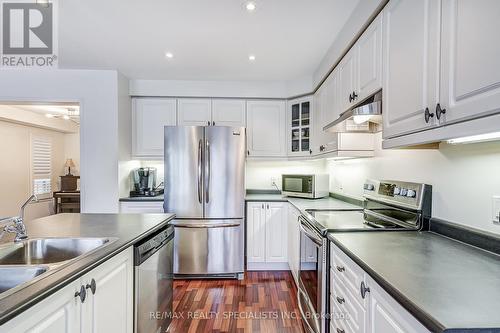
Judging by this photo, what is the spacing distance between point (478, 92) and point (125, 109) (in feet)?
11.0

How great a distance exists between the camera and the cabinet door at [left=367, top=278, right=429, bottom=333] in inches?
29.8

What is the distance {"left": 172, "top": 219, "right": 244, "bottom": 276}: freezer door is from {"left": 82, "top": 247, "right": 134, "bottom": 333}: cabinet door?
147 centimetres

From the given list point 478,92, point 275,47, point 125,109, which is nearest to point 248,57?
point 275,47

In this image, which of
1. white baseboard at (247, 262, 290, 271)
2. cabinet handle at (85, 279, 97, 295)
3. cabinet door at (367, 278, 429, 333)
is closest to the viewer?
cabinet door at (367, 278, 429, 333)

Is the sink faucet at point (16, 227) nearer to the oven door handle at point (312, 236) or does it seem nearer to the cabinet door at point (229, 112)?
the oven door handle at point (312, 236)

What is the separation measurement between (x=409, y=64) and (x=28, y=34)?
9.33 feet

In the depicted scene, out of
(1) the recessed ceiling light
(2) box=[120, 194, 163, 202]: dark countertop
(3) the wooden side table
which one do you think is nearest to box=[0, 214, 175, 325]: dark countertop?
(2) box=[120, 194, 163, 202]: dark countertop

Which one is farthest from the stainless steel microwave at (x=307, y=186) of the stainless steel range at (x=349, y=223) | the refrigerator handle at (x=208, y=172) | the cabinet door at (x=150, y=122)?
the cabinet door at (x=150, y=122)

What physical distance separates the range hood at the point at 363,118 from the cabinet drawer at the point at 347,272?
787 mm

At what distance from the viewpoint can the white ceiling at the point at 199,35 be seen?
6.16 feet

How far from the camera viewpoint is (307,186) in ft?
10.4

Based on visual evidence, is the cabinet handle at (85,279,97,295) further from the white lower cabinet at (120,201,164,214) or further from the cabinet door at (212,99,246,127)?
the cabinet door at (212,99,246,127)

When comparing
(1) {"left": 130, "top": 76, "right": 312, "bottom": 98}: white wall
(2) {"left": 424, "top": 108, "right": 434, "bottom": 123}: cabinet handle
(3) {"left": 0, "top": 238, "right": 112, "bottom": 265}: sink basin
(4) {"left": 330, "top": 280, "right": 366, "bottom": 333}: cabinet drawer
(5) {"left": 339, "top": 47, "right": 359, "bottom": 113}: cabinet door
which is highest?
(1) {"left": 130, "top": 76, "right": 312, "bottom": 98}: white wall

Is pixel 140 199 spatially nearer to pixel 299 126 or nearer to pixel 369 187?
pixel 299 126
